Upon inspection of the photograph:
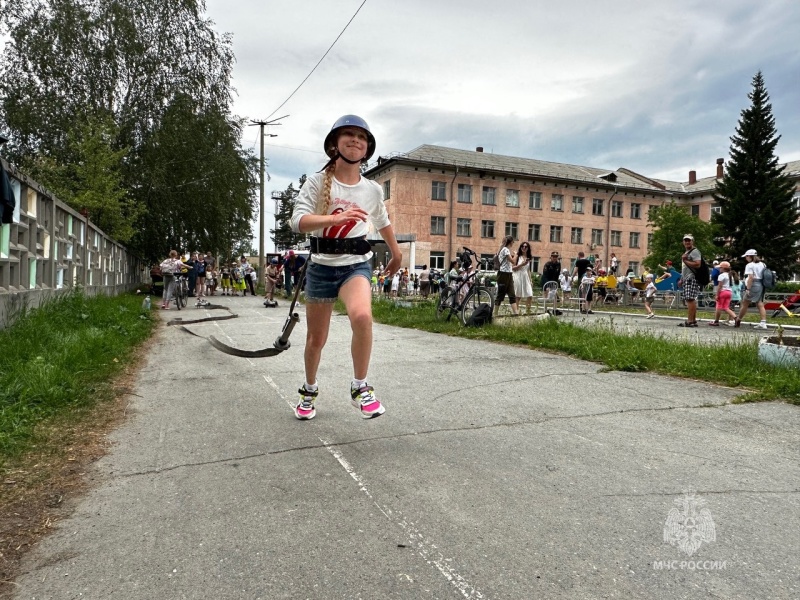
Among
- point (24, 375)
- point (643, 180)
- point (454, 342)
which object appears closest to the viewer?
point (24, 375)

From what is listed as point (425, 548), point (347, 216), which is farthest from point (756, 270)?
point (425, 548)

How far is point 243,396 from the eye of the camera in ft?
16.9

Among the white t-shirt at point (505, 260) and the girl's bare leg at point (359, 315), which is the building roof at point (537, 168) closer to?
the white t-shirt at point (505, 260)

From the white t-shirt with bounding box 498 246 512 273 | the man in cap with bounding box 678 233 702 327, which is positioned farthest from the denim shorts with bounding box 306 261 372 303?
the man in cap with bounding box 678 233 702 327

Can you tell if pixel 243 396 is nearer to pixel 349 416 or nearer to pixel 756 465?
pixel 349 416

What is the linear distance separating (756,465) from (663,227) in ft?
156

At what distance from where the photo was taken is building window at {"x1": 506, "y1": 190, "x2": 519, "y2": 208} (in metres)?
54.0

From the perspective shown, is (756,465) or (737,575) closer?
(737,575)

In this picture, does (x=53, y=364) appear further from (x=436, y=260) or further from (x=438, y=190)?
(x=438, y=190)

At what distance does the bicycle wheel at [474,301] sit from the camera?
1091 centimetres

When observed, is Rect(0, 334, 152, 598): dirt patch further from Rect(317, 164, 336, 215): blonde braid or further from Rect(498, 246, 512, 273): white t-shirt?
Rect(498, 246, 512, 273): white t-shirt

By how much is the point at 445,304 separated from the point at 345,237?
832cm

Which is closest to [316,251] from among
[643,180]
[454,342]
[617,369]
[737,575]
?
[737,575]

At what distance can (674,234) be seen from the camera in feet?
151
